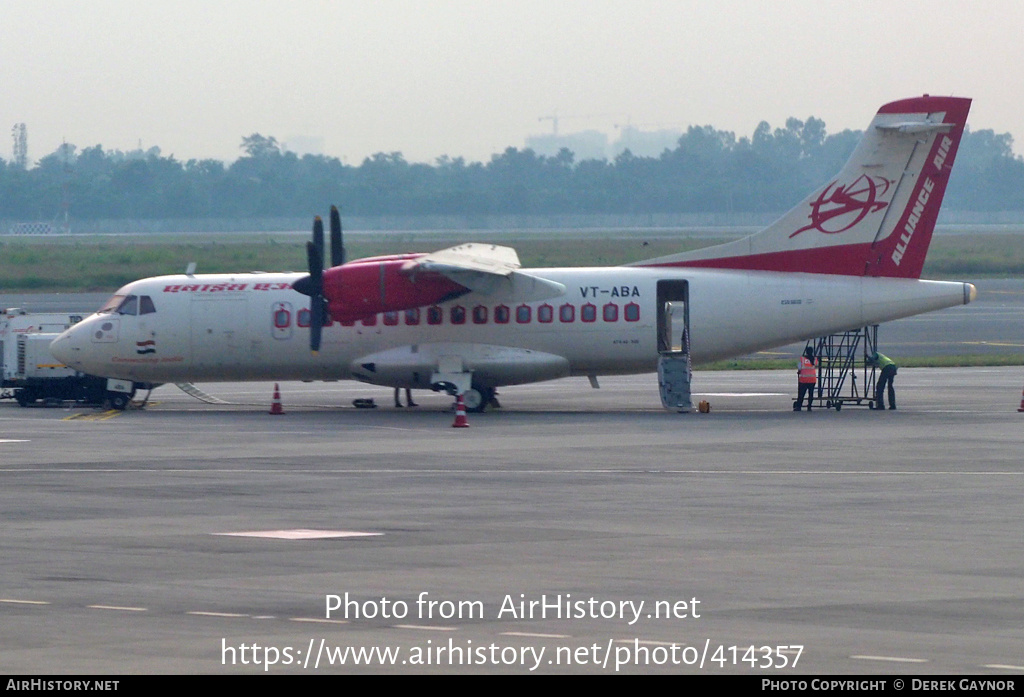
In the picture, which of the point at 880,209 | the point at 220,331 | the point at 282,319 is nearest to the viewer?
the point at 880,209

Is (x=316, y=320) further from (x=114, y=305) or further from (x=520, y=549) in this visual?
(x=520, y=549)

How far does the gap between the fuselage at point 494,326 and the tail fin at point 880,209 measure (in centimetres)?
49

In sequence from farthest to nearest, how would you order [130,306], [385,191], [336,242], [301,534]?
[385,191]
[130,306]
[336,242]
[301,534]

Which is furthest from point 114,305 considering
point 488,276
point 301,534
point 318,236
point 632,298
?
point 301,534

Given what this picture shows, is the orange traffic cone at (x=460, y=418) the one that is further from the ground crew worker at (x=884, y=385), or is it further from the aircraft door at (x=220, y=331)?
the ground crew worker at (x=884, y=385)

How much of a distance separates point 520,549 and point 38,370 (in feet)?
81.0

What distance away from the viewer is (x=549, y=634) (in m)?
10.6

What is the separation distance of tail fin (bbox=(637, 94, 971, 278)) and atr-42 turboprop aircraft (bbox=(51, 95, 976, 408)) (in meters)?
0.03

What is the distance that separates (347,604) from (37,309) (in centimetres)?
5901

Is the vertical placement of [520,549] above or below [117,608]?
below

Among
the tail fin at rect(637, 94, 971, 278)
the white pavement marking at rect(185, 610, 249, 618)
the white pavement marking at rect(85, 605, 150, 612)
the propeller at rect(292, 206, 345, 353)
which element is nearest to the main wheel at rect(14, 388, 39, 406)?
the propeller at rect(292, 206, 345, 353)

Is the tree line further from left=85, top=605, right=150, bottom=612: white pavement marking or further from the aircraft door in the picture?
left=85, top=605, right=150, bottom=612: white pavement marking

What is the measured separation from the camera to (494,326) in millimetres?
32500
